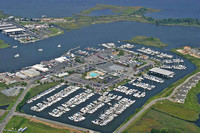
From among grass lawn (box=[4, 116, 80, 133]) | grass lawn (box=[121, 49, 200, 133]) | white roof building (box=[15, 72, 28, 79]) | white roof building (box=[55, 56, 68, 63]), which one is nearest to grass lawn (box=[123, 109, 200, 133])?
grass lawn (box=[121, 49, 200, 133])

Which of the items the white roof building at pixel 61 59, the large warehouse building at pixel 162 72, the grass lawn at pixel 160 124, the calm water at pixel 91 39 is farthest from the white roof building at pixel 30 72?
the grass lawn at pixel 160 124

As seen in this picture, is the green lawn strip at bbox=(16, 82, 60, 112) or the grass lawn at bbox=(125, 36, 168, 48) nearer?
the green lawn strip at bbox=(16, 82, 60, 112)

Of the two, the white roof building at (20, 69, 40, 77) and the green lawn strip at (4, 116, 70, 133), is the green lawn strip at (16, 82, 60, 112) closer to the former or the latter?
the green lawn strip at (4, 116, 70, 133)

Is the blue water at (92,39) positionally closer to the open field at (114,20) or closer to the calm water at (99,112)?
the open field at (114,20)

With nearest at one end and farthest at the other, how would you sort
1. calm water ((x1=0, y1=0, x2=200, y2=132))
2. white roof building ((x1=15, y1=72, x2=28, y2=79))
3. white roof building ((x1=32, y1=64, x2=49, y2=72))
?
calm water ((x1=0, y1=0, x2=200, y2=132))
white roof building ((x1=15, y1=72, x2=28, y2=79))
white roof building ((x1=32, y1=64, x2=49, y2=72))

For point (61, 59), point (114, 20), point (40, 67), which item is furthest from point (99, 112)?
point (114, 20)

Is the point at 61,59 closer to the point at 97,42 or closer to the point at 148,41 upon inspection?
the point at 97,42
